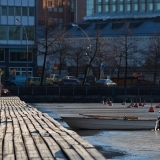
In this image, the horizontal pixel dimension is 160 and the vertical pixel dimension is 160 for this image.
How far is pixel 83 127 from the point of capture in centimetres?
3017

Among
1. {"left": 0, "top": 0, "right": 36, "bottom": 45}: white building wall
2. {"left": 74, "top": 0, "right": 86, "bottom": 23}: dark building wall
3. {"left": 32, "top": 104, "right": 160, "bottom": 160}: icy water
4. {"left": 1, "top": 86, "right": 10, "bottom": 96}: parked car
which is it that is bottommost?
{"left": 32, "top": 104, "right": 160, "bottom": 160}: icy water

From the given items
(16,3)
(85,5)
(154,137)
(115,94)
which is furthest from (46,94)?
(85,5)

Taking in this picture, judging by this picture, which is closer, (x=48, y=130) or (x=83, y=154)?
(x=83, y=154)

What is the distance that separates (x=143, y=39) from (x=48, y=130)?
287ft

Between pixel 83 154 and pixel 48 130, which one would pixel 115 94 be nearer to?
pixel 48 130

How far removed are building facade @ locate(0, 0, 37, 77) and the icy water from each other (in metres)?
56.9

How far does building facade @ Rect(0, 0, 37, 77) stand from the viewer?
84062 millimetres

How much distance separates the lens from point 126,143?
2336 cm

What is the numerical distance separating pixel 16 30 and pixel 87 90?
22.4m

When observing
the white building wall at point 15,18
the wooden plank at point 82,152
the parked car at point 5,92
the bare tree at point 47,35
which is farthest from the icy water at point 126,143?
the white building wall at point 15,18

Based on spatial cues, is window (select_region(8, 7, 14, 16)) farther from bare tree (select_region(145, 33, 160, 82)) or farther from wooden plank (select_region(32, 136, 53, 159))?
wooden plank (select_region(32, 136, 53, 159))

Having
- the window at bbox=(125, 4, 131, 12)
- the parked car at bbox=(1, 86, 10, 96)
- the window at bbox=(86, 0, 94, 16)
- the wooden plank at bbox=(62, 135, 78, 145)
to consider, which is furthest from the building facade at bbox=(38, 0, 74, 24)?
the wooden plank at bbox=(62, 135, 78, 145)

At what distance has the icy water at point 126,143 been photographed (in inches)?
758

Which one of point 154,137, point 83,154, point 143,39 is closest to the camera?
point 83,154
